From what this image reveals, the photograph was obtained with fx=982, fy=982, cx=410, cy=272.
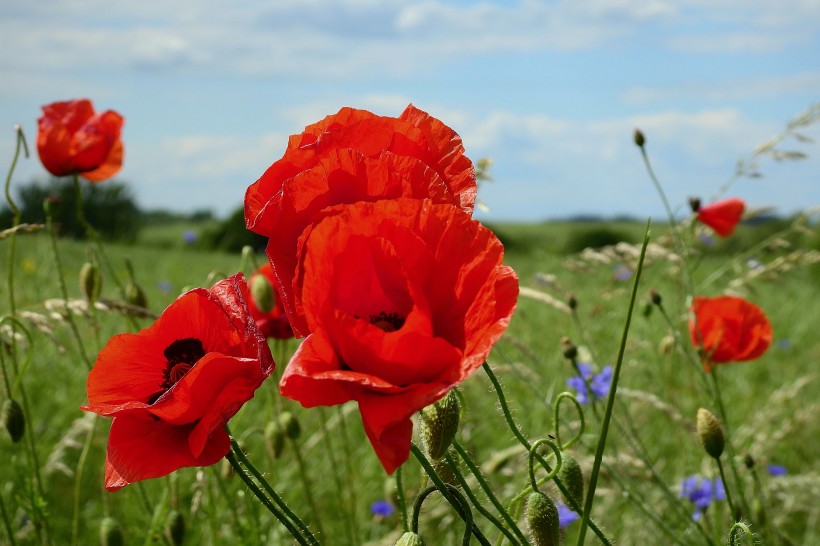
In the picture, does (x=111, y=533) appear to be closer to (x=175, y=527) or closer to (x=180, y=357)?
(x=175, y=527)

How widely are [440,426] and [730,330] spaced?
1.41m

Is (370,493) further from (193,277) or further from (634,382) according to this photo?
(193,277)

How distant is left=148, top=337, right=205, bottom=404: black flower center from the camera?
98cm

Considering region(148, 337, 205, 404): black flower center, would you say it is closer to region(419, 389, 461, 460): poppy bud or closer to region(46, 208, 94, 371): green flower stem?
region(419, 389, 461, 460): poppy bud

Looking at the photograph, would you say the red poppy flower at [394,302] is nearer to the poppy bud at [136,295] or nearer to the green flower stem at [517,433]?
the green flower stem at [517,433]

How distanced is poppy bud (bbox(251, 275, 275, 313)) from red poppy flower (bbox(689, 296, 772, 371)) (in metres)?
0.88

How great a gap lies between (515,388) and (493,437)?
0.77 metres

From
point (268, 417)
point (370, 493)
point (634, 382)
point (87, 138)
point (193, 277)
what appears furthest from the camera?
point (193, 277)

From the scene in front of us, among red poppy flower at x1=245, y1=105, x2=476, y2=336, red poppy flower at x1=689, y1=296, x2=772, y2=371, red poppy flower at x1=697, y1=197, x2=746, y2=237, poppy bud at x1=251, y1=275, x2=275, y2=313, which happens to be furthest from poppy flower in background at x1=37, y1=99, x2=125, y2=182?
red poppy flower at x1=697, y1=197, x2=746, y2=237

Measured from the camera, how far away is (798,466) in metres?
3.38

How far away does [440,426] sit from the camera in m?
0.90

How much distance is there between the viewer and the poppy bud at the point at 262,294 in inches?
75.2

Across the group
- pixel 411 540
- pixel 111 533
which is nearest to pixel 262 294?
pixel 111 533

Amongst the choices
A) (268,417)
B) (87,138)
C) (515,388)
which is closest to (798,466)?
(515,388)
